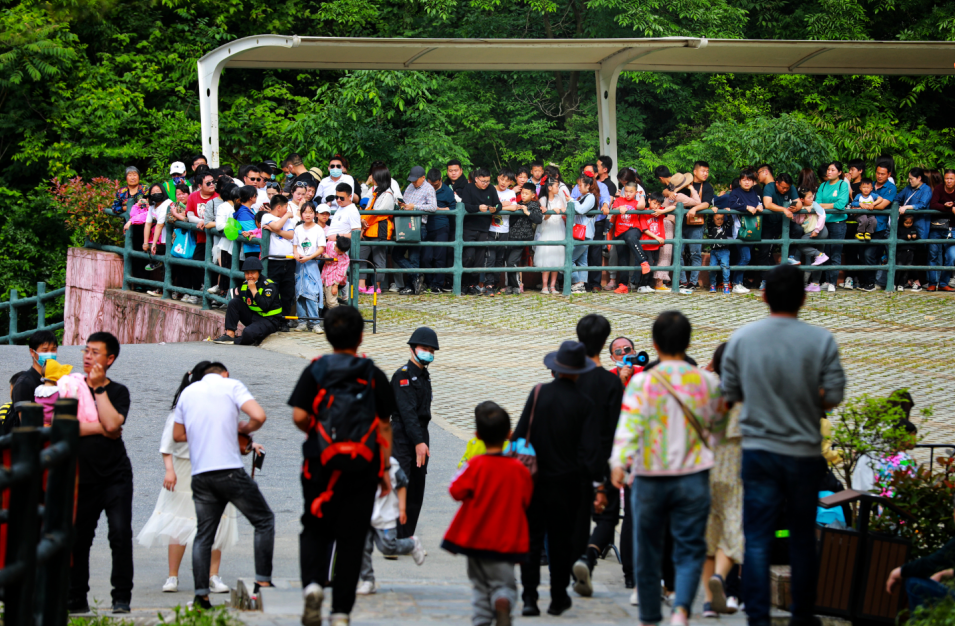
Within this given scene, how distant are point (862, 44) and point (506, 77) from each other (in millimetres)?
9297

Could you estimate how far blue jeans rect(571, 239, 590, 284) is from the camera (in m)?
16.9

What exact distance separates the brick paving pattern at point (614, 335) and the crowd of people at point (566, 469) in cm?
400

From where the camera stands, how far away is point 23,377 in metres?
7.72

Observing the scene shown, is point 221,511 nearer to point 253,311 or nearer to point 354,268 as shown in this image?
point 253,311

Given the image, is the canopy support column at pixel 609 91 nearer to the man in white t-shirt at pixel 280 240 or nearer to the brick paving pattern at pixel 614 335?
the brick paving pattern at pixel 614 335

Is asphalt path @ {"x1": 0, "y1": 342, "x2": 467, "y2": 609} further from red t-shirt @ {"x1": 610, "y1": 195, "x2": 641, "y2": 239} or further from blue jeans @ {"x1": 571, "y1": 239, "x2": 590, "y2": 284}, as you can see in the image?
red t-shirt @ {"x1": 610, "y1": 195, "x2": 641, "y2": 239}

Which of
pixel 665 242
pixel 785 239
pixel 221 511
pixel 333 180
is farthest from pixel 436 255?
pixel 221 511

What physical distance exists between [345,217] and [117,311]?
4.65m

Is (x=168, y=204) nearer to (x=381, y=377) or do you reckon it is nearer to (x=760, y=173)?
(x=760, y=173)

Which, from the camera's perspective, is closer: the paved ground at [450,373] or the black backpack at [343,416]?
the black backpack at [343,416]

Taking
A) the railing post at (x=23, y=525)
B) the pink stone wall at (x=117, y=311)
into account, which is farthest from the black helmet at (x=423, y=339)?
the pink stone wall at (x=117, y=311)

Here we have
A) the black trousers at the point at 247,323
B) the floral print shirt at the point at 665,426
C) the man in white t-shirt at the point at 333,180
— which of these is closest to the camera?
the floral print shirt at the point at 665,426

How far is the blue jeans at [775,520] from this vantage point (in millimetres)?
4965

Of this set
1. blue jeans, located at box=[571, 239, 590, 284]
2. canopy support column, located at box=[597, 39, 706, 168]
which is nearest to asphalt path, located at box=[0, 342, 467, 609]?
blue jeans, located at box=[571, 239, 590, 284]
